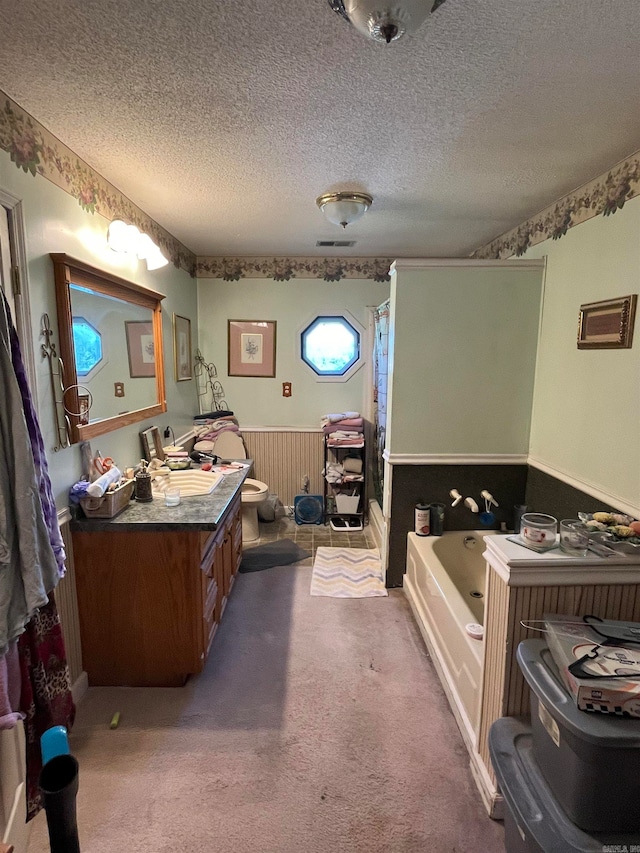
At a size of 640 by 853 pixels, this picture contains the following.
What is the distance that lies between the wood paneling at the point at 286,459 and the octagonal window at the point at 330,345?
64 cm

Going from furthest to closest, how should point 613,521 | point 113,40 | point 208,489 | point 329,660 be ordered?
1. point 208,489
2. point 329,660
3. point 613,521
4. point 113,40

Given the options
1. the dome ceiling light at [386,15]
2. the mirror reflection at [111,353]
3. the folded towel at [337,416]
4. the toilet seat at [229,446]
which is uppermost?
the dome ceiling light at [386,15]

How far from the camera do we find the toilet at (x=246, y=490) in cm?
Result: 347

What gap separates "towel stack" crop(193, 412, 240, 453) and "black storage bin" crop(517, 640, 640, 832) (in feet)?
10.0

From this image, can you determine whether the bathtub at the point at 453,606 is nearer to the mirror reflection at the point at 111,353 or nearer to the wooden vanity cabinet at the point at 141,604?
the wooden vanity cabinet at the point at 141,604

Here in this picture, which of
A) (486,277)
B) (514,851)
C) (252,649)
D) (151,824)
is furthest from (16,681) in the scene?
(486,277)

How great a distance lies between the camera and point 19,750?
44.8 inches

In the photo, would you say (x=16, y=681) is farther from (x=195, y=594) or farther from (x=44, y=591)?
(x=195, y=594)

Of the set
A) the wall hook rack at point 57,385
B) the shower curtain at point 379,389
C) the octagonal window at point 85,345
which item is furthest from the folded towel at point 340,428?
the wall hook rack at point 57,385

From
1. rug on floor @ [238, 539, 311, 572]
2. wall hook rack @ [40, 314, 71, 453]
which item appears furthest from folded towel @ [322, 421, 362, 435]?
wall hook rack @ [40, 314, 71, 453]

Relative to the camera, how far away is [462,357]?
2766 mm

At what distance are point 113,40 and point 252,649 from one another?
8.18 ft

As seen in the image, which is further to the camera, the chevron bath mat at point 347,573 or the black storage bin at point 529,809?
the chevron bath mat at point 347,573

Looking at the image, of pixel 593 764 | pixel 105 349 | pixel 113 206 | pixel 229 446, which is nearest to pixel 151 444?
pixel 105 349
